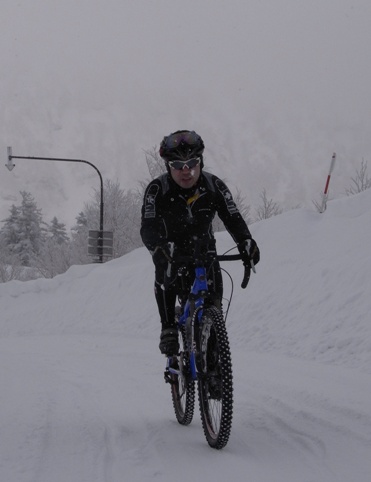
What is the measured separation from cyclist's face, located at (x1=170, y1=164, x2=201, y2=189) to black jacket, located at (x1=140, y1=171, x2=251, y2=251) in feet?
0.26

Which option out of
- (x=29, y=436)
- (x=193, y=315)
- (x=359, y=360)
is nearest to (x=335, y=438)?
(x=193, y=315)

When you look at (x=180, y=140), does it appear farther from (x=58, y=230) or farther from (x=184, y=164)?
(x=58, y=230)

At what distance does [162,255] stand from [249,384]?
8.44 feet

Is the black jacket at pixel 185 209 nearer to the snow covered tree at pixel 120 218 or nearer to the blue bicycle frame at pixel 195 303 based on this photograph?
the blue bicycle frame at pixel 195 303

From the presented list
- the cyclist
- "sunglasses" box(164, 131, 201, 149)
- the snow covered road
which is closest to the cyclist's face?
the cyclist

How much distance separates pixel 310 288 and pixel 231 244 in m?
5.77

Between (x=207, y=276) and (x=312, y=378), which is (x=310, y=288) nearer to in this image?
(x=312, y=378)

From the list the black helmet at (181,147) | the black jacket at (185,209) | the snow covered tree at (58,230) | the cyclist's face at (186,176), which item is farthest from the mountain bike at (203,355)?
the snow covered tree at (58,230)

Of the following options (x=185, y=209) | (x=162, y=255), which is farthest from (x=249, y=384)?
(x=162, y=255)

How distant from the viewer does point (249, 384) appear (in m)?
5.82

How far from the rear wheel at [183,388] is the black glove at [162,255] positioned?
604 mm

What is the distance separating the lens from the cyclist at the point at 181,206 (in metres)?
4.11

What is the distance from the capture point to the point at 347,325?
830cm

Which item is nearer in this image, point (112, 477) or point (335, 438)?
point (112, 477)
